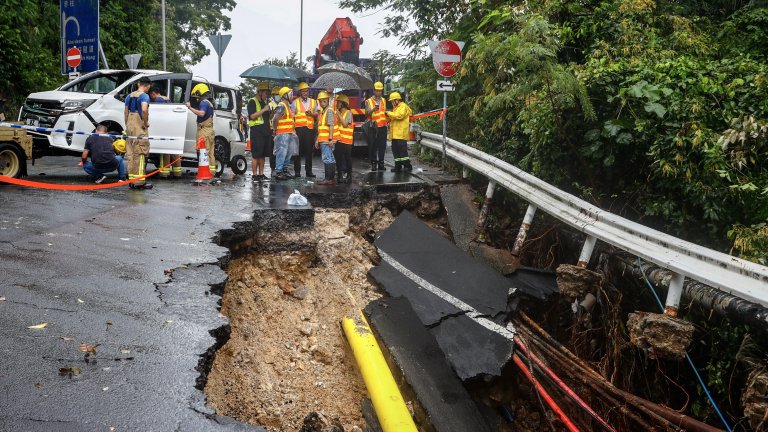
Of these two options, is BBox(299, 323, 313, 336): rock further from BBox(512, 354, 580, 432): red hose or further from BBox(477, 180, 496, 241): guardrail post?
BBox(477, 180, 496, 241): guardrail post

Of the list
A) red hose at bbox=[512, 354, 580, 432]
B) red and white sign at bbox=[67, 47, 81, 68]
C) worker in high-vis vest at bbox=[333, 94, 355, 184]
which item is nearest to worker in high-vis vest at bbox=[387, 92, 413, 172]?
worker in high-vis vest at bbox=[333, 94, 355, 184]

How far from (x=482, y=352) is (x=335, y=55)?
16.3m

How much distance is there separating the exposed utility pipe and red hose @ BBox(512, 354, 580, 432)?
0.92 ft

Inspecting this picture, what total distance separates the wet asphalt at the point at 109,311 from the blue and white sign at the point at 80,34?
7416mm

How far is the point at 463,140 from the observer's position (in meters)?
12.1

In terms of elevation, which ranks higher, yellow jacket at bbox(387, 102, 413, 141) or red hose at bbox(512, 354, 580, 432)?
yellow jacket at bbox(387, 102, 413, 141)

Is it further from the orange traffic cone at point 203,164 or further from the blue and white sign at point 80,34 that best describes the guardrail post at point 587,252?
the blue and white sign at point 80,34

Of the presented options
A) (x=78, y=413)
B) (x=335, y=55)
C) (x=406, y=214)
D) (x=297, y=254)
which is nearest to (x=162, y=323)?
(x=78, y=413)

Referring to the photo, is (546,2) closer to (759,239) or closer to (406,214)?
(406,214)

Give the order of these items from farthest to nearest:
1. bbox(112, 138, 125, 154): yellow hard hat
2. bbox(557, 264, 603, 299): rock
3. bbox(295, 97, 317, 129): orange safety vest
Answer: bbox(295, 97, 317, 129): orange safety vest → bbox(112, 138, 125, 154): yellow hard hat → bbox(557, 264, 603, 299): rock


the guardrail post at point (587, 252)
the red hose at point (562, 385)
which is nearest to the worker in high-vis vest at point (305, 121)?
the guardrail post at point (587, 252)

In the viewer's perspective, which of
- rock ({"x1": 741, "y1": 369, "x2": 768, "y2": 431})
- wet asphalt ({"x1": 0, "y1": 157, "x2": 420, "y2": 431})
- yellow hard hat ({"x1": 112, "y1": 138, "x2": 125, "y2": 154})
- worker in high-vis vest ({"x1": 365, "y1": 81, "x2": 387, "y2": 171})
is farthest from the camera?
worker in high-vis vest ({"x1": 365, "y1": 81, "x2": 387, "y2": 171})

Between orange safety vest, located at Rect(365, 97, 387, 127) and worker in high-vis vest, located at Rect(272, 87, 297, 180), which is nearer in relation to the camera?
worker in high-vis vest, located at Rect(272, 87, 297, 180)

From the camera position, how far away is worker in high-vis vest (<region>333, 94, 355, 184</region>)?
35.6 ft
